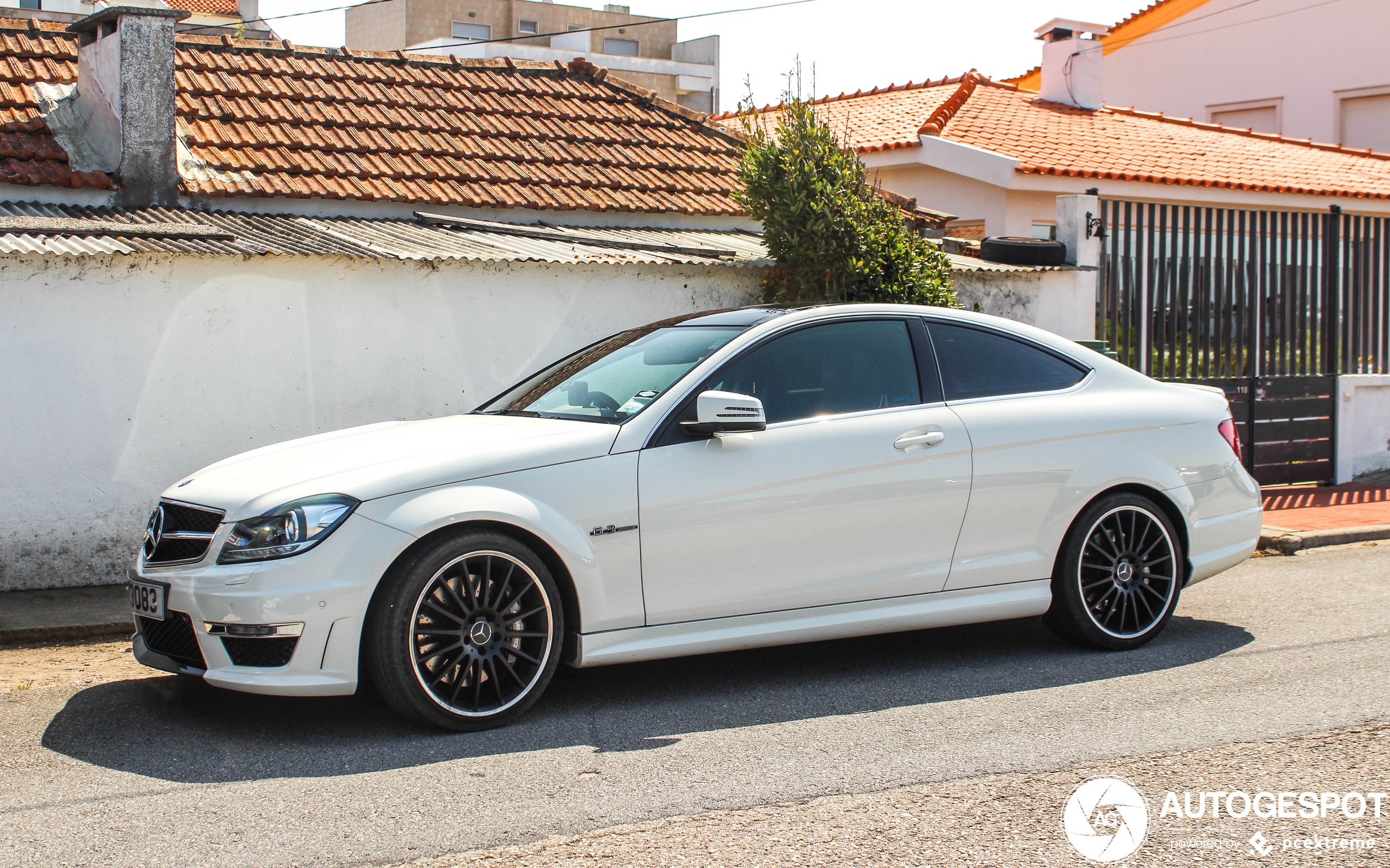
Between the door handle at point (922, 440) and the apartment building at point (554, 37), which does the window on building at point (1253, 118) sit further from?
the door handle at point (922, 440)

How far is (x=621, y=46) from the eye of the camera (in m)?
48.6

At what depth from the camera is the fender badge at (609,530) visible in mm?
4875

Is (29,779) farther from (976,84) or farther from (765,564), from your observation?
(976,84)

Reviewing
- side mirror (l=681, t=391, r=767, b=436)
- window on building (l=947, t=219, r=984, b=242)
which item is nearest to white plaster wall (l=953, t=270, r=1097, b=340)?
window on building (l=947, t=219, r=984, b=242)

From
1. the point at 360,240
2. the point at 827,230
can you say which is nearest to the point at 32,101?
the point at 360,240

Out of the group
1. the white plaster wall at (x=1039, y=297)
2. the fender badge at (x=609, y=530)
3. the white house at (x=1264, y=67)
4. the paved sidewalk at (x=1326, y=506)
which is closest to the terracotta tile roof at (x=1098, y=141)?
the white plaster wall at (x=1039, y=297)

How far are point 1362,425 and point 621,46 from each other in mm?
39724

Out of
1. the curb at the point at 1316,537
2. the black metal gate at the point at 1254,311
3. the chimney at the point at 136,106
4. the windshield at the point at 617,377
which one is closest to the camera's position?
the windshield at the point at 617,377

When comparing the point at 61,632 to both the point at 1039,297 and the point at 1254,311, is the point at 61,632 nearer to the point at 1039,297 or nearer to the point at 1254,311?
the point at 1039,297

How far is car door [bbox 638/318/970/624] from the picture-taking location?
5023 millimetres

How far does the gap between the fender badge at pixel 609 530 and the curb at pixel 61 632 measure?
331 centimetres

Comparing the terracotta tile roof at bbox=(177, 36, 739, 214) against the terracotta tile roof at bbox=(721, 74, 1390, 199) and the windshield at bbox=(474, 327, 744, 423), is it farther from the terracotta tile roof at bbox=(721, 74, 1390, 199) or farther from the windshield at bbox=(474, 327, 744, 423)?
the windshield at bbox=(474, 327, 744, 423)

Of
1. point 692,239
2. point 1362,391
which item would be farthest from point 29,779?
point 1362,391

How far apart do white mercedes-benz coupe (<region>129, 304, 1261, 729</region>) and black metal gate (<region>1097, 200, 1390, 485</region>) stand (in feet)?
19.9
